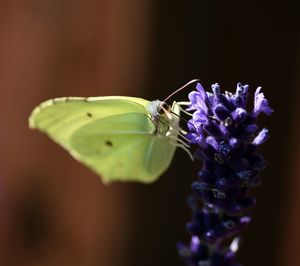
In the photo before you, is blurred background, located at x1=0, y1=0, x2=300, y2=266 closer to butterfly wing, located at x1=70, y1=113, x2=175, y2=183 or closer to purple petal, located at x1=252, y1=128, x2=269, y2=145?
butterfly wing, located at x1=70, y1=113, x2=175, y2=183

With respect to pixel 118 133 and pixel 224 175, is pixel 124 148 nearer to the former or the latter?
pixel 118 133

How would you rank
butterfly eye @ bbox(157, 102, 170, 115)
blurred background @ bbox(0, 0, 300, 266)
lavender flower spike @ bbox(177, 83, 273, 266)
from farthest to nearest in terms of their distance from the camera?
1. blurred background @ bbox(0, 0, 300, 266)
2. butterfly eye @ bbox(157, 102, 170, 115)
3. lavender flower spike @ bbox(177, 83, 273, 266)

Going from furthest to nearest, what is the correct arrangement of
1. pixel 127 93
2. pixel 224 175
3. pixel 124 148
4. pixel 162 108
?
pixel 127 93 → pixel 124 148 → pixel 162 108 → pixel 224 175

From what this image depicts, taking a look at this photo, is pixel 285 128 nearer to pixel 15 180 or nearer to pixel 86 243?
pixel 86 243

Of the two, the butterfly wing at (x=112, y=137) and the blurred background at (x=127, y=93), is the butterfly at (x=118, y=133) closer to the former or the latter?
the butterfly wing at (x=112, y=137)

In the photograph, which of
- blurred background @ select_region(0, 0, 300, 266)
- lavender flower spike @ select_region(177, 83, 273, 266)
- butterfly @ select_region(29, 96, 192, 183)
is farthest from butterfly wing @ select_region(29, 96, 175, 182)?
blurred background @ select_region(0, 0, 300, 266)

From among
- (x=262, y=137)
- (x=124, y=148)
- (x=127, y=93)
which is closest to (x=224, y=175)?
(x=262, y=137)
